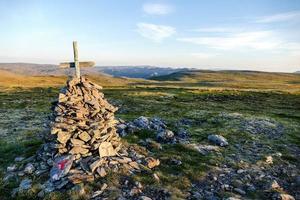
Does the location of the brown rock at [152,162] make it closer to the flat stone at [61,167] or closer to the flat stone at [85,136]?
the flat stone at [85,136]

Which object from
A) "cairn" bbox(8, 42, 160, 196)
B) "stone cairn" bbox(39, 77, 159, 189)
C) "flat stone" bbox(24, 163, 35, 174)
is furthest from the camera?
"flat stone" bbox(24, 163, 35, 174)

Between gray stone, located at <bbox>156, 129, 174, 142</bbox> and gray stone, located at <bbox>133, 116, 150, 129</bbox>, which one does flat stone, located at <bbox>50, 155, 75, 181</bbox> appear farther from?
gray stone, located at <bbox>133, 116, 150, 129</bbox>

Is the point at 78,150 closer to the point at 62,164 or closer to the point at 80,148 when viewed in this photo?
the point at 80,148

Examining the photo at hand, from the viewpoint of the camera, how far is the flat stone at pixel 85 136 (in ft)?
65.6

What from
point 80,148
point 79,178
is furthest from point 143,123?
point 79,178

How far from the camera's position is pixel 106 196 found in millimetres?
16672

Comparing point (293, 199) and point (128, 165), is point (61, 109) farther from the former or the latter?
point (293, 199)

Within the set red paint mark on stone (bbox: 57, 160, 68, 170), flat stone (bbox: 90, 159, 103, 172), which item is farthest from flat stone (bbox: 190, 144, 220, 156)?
red paint mark on stone (bbox: 57, 160, 68, 170)

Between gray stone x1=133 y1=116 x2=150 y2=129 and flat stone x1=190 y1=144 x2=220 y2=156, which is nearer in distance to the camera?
flat stone x1=190 y1=144 x2=220 y2=156

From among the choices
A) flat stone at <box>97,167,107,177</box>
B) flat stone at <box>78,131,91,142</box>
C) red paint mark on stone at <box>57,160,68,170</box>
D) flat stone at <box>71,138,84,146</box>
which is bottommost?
flat stone at <box>97,167,107,177</box>

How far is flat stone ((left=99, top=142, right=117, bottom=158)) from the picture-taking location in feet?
65.1

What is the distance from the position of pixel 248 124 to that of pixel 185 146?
44.2 ft

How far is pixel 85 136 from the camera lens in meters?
20.1

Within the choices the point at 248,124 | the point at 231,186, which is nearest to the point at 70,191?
the point at 231,186
